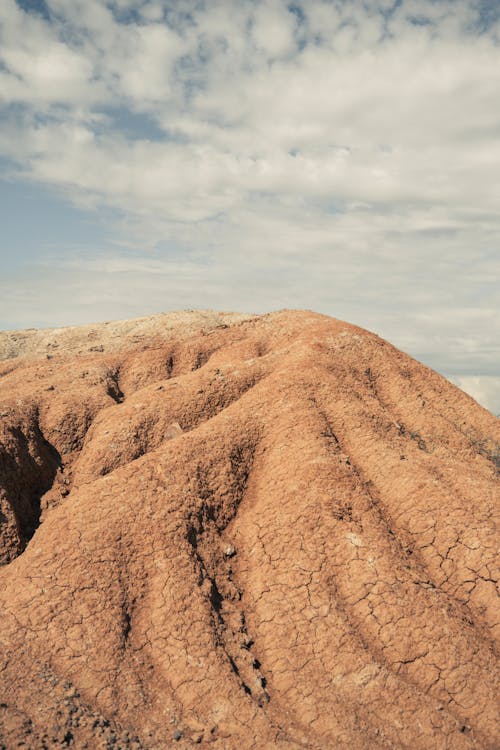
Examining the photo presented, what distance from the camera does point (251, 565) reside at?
41.6 ft

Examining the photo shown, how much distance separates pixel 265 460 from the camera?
1522 centimetres

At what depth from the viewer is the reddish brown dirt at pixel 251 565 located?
31.4 feet

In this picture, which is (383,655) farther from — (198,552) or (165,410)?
(165,410)

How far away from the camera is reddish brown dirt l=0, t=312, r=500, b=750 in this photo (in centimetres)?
957

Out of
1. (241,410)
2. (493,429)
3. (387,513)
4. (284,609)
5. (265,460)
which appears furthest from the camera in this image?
(493,429)

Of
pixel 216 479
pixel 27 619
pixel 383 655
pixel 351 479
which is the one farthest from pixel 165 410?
pixel 383 655

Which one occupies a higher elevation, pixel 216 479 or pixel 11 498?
pixel 216 479

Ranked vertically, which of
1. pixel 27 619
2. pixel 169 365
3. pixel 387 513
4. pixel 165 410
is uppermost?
pixel 169 365

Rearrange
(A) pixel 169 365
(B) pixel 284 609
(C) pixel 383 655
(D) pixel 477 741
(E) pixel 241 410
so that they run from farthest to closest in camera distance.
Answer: (A) pixel 169 365 → (E) pixel 241 410 → (B) pixel 284 609 → (C) pixel 383 655 → (D) pixel 477 741

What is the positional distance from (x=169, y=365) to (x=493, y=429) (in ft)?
45.0

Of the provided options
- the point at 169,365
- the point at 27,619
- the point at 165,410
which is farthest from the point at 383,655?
the point at 169,365

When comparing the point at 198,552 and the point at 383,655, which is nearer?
the point at 383,655

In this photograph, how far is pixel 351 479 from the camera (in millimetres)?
14023

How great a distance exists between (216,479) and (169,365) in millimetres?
9821
